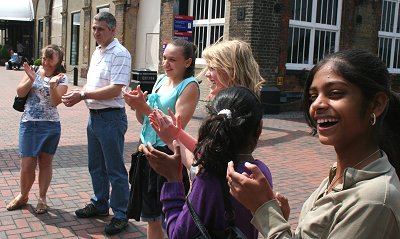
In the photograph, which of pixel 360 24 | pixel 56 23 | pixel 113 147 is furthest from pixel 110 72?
pixel 56 23

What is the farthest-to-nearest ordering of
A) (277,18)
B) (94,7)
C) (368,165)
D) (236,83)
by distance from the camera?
(94,7)
(277,18)
(236,83)
(368,165)

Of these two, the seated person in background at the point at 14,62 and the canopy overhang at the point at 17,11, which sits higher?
the canopy overhang at the point at 17,11

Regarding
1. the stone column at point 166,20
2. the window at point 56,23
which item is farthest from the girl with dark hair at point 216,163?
the window at point 56,23

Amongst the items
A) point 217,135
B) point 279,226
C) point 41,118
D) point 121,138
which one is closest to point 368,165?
point 279,226

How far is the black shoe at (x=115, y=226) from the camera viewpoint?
414 centimetres

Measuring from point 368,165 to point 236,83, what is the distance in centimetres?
139

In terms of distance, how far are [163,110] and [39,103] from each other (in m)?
1.91

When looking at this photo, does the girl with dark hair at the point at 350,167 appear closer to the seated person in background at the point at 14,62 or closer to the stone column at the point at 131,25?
the stone column at the point at 131,25

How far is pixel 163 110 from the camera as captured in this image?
3.28m

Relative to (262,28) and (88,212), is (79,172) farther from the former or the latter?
(262,28)

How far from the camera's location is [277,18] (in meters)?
13.1

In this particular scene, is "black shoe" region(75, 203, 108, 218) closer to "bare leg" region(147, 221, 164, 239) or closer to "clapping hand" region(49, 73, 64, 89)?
"clapping hand" region(49, 73, 64, 89)

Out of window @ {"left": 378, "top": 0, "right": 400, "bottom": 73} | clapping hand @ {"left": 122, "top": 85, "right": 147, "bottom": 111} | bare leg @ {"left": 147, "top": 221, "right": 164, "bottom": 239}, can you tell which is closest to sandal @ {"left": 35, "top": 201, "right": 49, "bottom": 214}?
bare leg @ {"left": 147, "top": 221, "right": 164, "bottom": 239}

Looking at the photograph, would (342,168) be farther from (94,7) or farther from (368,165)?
(94,7)
